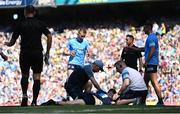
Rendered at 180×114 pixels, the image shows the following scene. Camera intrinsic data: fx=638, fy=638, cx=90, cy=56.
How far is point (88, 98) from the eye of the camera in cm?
847

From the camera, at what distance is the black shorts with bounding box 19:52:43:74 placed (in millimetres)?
9156

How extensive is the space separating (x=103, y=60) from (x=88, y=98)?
29.8 feet

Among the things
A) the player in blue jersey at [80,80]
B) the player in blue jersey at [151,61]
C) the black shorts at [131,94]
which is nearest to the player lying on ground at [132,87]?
the black shorts at [131,94]

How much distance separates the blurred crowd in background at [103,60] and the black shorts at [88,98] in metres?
7.50

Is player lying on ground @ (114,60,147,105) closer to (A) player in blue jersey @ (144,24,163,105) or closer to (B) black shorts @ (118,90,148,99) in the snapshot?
(B) black shorts @ (118,90,148,99)

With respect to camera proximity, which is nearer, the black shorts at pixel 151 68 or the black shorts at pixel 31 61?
the black shorts at pixel 31 61

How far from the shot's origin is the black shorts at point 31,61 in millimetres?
9156

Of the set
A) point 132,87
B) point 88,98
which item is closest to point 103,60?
point 132,87

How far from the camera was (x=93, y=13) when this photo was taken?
18.2 m

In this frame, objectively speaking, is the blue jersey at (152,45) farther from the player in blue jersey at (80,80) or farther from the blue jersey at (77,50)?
the blue jersey at (77,50)

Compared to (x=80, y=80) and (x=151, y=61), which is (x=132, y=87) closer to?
(x=80, y=80)

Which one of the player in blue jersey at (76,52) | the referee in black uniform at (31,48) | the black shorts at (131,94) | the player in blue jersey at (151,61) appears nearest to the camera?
the black shorts at (131,94)

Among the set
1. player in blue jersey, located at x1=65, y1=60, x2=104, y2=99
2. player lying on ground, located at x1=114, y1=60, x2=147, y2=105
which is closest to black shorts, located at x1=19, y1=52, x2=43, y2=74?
player in blue jersey, located at x1=65, y1=60, x2=104, y2=99

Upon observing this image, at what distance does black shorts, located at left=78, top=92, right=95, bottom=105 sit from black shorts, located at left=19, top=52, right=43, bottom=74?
776mm
